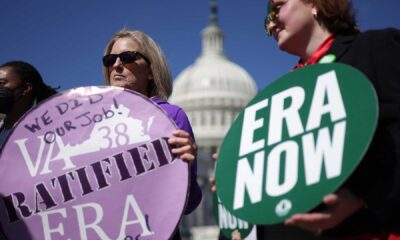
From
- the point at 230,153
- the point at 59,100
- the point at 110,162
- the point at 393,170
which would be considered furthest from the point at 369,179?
the point at 59,100

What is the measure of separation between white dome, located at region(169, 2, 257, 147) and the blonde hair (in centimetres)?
5750

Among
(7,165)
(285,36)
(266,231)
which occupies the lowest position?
(266,231)

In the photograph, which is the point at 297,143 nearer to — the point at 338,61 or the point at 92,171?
the point at 338,61

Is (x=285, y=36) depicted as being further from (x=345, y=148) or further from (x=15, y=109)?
(x=15, y=109)

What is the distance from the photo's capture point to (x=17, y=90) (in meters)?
2.57

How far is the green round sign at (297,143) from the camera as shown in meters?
1.22

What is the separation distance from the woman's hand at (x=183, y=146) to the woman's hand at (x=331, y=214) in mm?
581

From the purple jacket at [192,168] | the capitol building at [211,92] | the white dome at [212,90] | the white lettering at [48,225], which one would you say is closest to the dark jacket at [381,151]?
the purple jacket at [192,168]

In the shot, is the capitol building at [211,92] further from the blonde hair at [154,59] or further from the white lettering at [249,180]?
the white lettering at [249,180]

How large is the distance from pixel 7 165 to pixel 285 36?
3.55ft

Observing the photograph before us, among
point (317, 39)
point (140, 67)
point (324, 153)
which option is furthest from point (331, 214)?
point (140, 67)

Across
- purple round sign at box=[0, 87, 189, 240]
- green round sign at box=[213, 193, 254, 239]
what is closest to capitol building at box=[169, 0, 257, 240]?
green round sign at box=[213, 193, 254, 239]

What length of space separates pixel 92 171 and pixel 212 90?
212 feet

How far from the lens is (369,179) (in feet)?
4.34
